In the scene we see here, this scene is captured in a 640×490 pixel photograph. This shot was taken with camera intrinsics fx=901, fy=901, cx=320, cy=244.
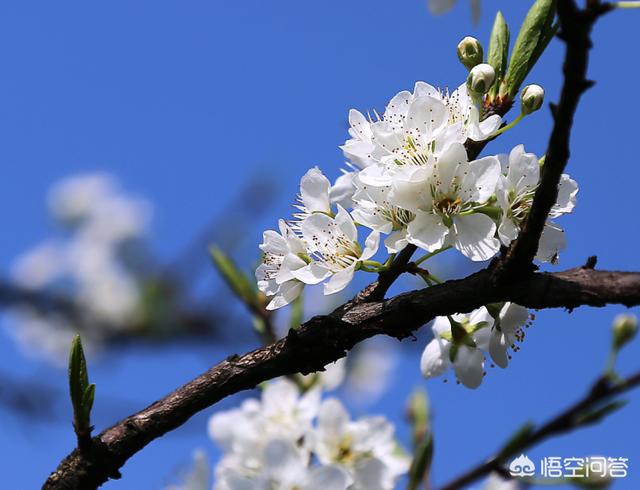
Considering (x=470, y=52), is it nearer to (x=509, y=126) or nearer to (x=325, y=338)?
(x=509, y=126)

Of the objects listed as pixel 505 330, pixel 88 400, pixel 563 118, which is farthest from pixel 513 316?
pixel 88 400

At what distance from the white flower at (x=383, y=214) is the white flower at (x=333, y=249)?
3cm

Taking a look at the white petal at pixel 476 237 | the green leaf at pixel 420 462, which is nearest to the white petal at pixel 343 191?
the white petal at pixel 476 237

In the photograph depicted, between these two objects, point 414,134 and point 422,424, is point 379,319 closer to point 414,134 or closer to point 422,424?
point 414,134

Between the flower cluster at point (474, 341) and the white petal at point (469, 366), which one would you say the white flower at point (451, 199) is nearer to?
the flower cluster at point (474, 341)

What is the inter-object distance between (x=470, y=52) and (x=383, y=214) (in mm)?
333

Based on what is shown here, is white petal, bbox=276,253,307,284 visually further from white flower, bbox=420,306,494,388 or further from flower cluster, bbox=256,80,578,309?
white flower, bbox=420,306,494,388

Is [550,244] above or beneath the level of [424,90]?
beneath

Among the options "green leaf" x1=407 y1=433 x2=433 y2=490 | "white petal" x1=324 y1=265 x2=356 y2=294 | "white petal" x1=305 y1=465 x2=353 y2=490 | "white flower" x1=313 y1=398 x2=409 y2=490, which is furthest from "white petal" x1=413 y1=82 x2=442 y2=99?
"white flower" x1=313 y1=398 x2=409 y2=490

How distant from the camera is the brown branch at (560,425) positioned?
1.55 metres

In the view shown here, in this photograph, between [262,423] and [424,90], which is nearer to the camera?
[424,90]

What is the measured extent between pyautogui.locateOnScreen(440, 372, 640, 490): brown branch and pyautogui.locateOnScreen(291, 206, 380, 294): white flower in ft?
1.31

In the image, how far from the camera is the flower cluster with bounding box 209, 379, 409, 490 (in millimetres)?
2234

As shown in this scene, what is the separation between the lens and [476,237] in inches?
54.9
